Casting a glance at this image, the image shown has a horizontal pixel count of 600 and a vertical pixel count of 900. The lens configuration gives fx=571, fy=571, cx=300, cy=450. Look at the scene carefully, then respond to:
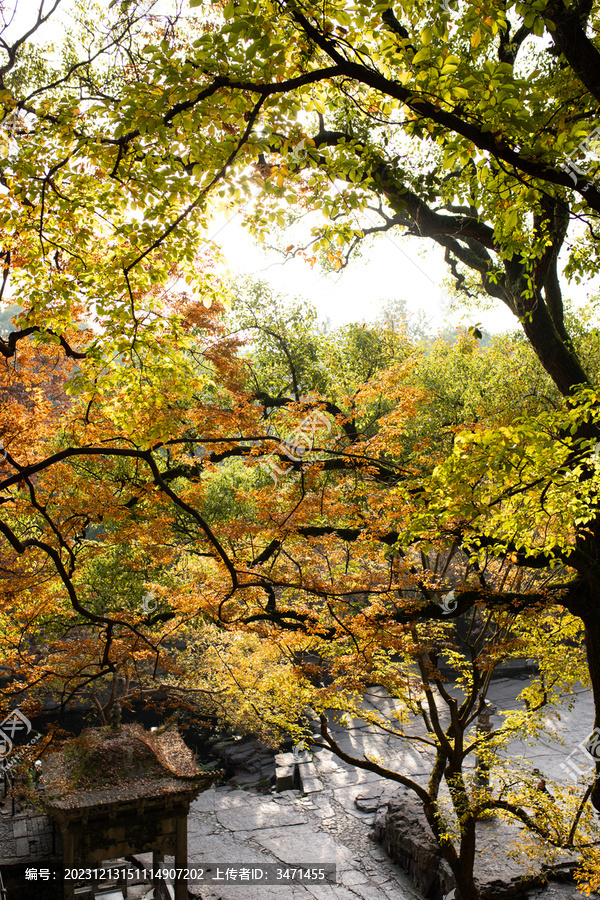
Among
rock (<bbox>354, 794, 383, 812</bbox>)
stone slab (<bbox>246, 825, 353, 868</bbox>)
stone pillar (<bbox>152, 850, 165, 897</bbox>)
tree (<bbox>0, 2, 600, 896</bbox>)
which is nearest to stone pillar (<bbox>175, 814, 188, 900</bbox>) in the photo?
stone pillar (<bbox>152, 850, 165, 897</bbox>)

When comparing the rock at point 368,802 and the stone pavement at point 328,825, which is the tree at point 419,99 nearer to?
the stone pavement at point 328,825

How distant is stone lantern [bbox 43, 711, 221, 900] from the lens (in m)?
6.08

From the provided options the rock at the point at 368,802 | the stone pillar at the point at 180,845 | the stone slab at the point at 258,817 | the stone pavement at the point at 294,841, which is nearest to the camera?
the stone pillar at the point at 180,845

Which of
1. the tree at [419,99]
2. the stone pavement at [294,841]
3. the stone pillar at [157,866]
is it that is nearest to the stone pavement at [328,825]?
the stone pavement at [294,841]

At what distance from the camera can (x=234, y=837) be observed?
35.6 feet

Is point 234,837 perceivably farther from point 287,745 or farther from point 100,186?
point 100,186

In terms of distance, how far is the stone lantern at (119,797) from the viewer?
6082 mm

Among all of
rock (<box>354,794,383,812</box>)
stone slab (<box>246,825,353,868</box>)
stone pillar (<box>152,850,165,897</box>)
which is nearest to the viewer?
stone pillar (<box>152,850,165,897</box>)

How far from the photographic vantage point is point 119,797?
625cm

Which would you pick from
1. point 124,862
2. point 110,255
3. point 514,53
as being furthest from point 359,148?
point 124,862

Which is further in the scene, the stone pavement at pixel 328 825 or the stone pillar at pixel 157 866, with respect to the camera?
the stone pavement at pixel 328 825

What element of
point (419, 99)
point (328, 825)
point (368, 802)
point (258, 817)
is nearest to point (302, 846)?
point (328, 825)

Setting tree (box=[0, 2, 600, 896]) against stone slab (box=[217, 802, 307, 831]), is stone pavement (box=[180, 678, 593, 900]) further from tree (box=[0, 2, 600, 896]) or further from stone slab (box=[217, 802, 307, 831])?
tree (box=[0, 2, 600, 896])

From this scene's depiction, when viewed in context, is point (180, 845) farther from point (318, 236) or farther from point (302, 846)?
point (318, 236)
